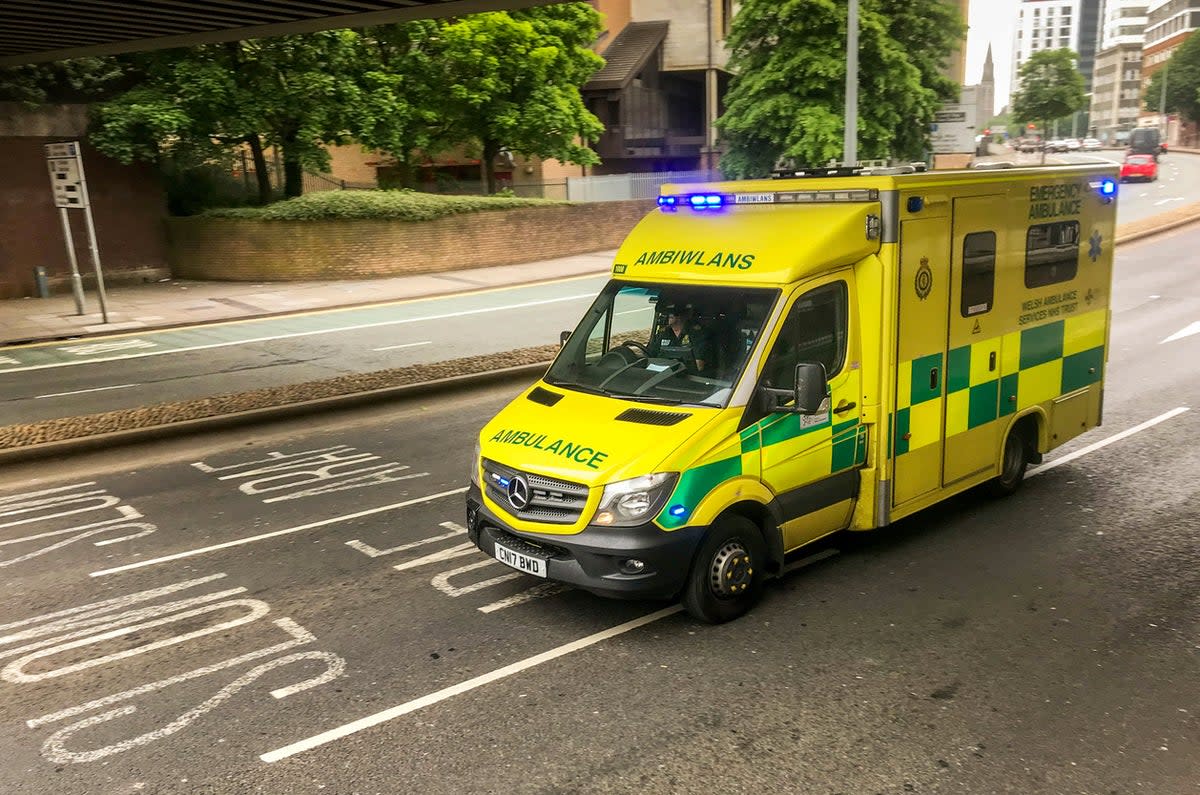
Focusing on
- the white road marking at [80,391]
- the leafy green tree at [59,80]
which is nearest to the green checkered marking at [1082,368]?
the white road marking at [80,391]

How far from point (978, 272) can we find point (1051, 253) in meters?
1.37

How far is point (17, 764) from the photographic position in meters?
5.01

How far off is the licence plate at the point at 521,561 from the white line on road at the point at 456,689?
51 centimetres

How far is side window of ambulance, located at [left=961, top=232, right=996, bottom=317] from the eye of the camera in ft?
25.1

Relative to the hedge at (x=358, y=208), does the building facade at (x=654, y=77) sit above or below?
above

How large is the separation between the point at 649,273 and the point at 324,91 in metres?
21.3

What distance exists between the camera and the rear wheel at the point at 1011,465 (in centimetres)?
869

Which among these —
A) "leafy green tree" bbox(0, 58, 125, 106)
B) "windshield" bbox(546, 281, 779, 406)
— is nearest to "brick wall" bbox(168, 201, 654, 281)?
"leafy green tree" bbox(0, 58, 125, 106)

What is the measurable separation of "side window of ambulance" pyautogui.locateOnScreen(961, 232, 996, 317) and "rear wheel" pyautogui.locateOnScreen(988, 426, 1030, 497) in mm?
1436

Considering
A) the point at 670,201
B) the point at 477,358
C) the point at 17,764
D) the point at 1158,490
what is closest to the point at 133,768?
the point at 17,764

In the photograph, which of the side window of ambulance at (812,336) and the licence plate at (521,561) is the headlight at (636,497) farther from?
the side window of ambulance at (812,336)

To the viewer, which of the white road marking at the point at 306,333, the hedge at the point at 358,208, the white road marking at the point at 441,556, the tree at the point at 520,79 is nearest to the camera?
the white road marking at the point at 441,556

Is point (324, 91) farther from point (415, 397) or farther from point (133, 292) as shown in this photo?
point (415, 397)

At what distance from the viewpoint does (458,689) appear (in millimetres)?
5613
